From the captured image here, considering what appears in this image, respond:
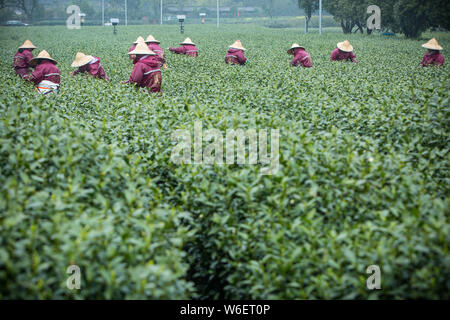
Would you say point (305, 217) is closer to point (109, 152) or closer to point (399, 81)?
point (109, 152)

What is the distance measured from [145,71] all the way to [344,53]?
6732mm

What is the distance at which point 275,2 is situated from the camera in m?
87.9

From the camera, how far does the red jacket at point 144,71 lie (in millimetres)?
7734

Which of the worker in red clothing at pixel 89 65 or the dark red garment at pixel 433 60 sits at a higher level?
the dark red garment at pixel 433 60

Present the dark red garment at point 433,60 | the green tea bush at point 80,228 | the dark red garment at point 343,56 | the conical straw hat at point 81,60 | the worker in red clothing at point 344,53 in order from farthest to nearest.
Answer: the dark red garment at point 343,56 < the worker in red clothing at point 344,53 < the dark red garment at point 433,60 < the conical straw hat at point 81,60 < the green tea bush at point 80,228

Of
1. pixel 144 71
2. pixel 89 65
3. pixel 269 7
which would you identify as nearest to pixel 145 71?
pixel 144 71

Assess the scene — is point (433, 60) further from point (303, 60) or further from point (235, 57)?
point (235, 57)

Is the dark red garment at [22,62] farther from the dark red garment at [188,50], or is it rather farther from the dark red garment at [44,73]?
the dark red garment at [188,50]

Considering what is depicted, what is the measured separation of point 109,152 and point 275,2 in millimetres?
92895

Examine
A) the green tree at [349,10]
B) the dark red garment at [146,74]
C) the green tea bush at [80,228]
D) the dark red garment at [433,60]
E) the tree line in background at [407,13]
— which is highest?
the green tree at [349,10]

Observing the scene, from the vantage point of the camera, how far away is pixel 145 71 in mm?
7812

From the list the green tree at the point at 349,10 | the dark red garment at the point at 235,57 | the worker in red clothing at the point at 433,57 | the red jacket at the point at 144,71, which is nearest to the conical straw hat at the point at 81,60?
the red jacket at the point at 144,71

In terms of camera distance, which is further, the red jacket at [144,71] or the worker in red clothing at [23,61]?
the worker in red clothing at [23,61]

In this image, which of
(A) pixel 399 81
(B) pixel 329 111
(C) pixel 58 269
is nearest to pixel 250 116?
(B) pixel 329 111
